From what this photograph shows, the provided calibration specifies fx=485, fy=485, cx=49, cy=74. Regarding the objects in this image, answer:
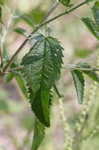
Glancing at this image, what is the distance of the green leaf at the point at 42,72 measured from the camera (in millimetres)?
625

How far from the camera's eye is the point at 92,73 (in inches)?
29.1

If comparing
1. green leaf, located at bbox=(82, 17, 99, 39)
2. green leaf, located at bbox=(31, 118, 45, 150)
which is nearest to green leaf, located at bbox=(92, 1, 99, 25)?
green leaf, located at bbox=(82, 17, 99, 39)

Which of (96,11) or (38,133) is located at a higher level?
(96,11)

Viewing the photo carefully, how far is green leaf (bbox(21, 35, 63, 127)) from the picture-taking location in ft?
2.05

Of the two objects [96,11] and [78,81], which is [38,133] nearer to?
[78,81]

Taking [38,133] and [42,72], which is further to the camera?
[38,133]

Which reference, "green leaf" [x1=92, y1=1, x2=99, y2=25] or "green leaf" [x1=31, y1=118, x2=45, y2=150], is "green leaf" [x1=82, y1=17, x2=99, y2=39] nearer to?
"green leaf" [x1=92, y1=1, x2=99, y2=25]

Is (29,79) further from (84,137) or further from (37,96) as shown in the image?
(84,137)

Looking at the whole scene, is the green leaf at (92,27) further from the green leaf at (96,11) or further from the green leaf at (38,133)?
the green leaf at (38,133)

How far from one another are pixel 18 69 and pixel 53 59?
0.31 ft

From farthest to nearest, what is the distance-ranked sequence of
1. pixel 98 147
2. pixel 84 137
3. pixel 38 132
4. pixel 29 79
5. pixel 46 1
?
1. pixel 46 1
2. pixel 98 147
3. pixel 84 137
4. pixel 38 132
5. pixel 29 79

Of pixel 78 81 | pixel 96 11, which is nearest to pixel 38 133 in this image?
pixel 78 81

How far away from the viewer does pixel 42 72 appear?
2.05 ft

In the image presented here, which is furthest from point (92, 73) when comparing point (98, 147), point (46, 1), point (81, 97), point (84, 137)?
point (46, 1)
